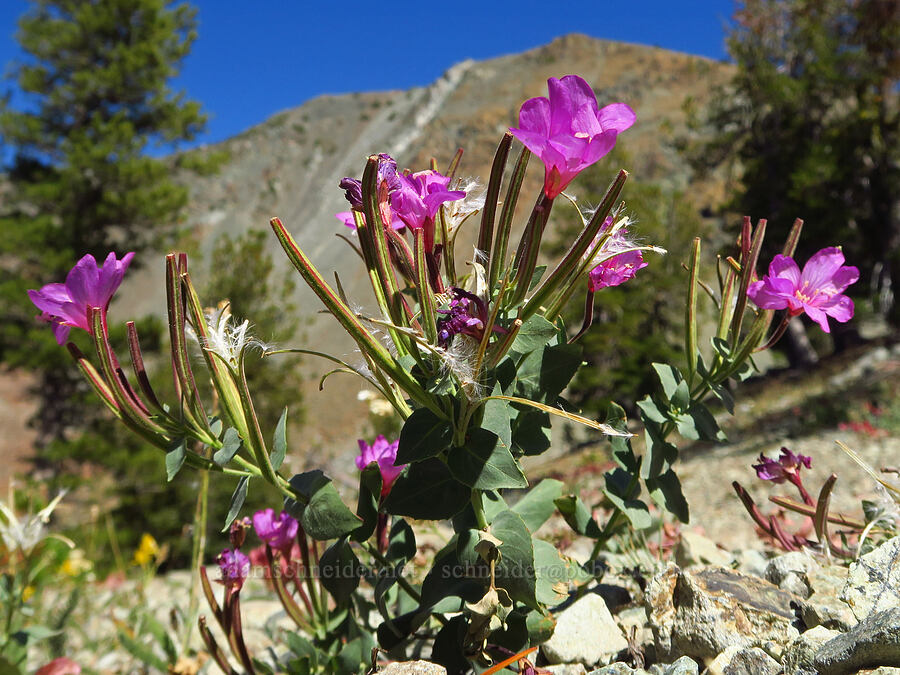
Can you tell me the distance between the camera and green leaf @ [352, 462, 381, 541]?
0.99 metres

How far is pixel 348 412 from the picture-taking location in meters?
24.6

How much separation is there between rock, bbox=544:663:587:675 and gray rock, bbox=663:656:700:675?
0.15 m

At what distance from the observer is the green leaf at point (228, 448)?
2.97 feet

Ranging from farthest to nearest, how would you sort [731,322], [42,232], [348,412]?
[348,412] → [42,232] → [731,322]

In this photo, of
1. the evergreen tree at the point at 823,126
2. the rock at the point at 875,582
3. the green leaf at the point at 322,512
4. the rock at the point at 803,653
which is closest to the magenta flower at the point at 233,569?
the green leaf at the point at 322,512

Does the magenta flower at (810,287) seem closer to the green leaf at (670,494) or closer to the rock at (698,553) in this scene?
the green leaf at (670,494)

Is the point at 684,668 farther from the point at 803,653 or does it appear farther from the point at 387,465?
the point at 387,465

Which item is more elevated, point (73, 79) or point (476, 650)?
point (73, 79)

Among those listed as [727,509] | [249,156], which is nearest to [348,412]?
[727,509]

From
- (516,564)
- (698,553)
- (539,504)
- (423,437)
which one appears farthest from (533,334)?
(698,553)

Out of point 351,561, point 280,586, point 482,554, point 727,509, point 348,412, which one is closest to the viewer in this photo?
point 482,554

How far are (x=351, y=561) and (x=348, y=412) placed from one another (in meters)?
24.0

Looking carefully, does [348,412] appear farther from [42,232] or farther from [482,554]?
[482,554]

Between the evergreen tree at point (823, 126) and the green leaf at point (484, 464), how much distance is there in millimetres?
10665
